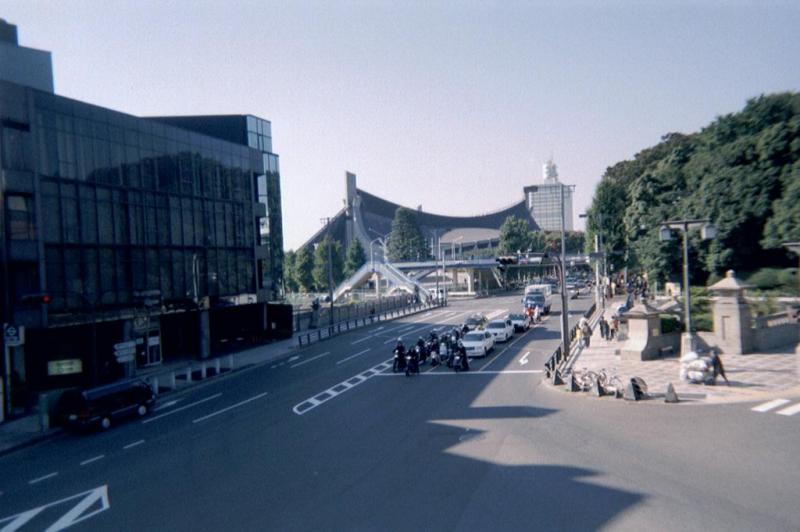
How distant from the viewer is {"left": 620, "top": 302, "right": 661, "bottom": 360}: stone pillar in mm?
26859

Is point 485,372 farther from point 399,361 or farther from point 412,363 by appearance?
point 399,361

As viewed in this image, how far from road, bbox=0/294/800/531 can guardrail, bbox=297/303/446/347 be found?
2059 centimetres

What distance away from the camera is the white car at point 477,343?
1245 inches

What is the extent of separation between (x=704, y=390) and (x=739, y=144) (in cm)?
2602

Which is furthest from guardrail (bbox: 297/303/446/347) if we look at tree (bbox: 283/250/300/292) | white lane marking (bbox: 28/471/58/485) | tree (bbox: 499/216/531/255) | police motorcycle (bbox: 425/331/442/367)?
tree (bbox: 283/250/300/292)

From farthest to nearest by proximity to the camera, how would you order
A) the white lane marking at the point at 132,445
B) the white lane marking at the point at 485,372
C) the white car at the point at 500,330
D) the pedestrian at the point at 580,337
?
the white car at the point at 500,330, the pedestrian at the point at 580,337, the white lane marking at the point at 485,372, the white lane marking at the point at 132,445

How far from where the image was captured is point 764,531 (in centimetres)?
960

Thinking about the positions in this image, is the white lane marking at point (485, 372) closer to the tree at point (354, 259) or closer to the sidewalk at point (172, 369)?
the sidewalk at point (172, 369)

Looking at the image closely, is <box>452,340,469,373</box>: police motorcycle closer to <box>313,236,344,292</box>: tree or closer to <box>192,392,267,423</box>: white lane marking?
<box>192,392,267,423</box>: white lane marking

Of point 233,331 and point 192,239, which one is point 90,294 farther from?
point 233,331

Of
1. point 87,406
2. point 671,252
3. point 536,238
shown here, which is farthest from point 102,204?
point 536,238

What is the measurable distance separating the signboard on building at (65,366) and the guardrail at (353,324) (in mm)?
13780

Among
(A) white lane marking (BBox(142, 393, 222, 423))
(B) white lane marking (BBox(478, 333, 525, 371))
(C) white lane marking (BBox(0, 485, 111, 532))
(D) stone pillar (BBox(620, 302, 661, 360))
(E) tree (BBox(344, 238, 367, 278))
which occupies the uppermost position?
(E) tree (BBox(344, 238, 367, 278))

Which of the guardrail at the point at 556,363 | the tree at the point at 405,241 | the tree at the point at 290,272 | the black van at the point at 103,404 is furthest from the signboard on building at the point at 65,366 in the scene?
the tree at the point at 405,241
